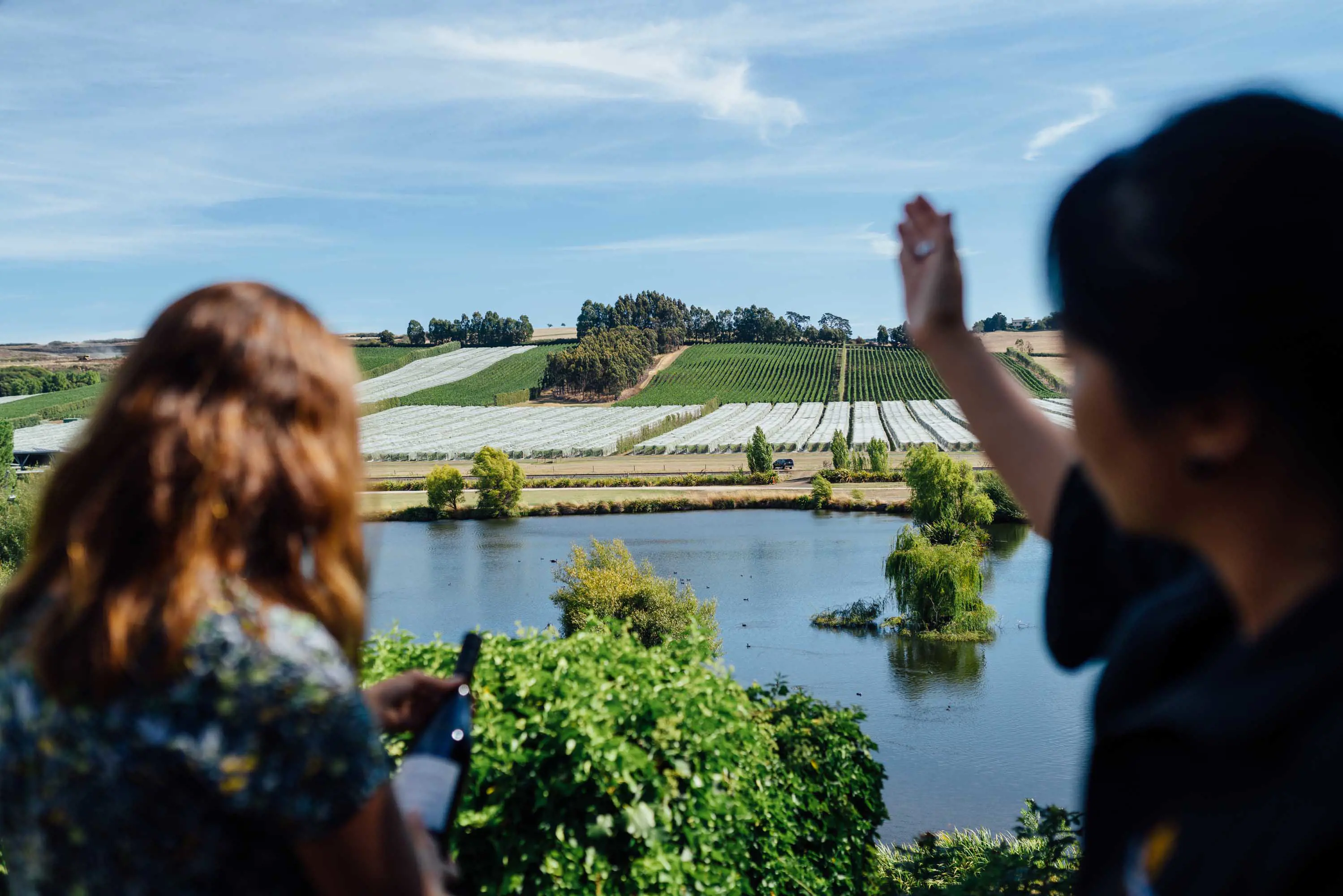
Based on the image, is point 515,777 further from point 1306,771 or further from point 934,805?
point 934,805

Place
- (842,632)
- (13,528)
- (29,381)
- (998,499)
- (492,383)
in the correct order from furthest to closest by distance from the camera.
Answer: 1. (492,383)
2. (29,381)
3. (998,499)
4. (842,632)
5. (13,528)

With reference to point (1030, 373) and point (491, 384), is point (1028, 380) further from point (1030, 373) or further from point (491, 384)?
point (491, 384)

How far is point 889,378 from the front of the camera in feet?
310

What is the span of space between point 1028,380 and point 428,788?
80.7 meters

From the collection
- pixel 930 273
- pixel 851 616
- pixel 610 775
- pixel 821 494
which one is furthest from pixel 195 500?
pixel 821 494

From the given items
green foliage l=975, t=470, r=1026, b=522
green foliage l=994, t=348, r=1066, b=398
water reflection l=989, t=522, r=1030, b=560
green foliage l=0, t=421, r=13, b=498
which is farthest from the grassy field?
green foliage l=994, t=348, r=1066, b=398

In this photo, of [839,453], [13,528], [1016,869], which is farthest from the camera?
[839,453]

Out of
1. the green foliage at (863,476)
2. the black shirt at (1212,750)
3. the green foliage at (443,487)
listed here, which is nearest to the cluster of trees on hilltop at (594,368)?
the green foliage at (863,476)

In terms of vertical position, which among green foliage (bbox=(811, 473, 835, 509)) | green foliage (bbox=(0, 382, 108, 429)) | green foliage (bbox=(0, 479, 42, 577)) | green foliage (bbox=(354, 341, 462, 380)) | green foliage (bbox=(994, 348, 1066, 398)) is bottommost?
green foliage (bbox=(811, 473, 835, 509))

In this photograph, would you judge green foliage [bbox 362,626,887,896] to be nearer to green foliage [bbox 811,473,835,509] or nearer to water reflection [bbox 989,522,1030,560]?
water reflection [bbox 989,522,1030,560]

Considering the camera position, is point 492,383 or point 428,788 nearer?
point 428,788

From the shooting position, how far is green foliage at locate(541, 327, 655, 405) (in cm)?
9538

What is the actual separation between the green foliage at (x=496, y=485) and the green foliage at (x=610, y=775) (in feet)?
143

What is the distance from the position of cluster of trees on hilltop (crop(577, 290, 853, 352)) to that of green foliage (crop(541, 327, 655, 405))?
18.4 m
